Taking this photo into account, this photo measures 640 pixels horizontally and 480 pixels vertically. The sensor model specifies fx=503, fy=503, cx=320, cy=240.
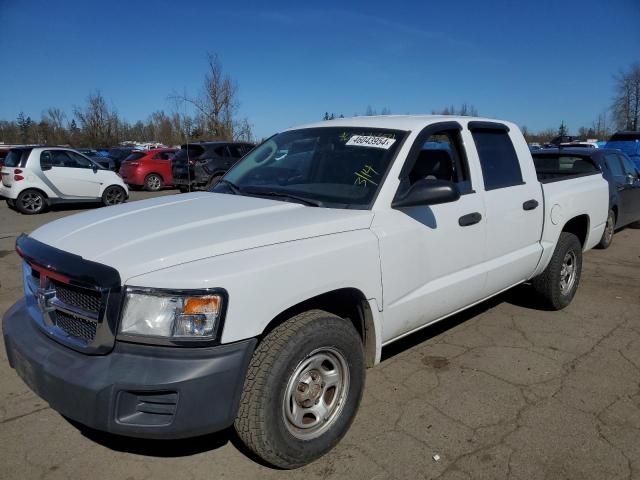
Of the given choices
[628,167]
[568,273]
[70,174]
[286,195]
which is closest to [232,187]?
[286,195]

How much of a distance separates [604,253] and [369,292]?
22.2ft

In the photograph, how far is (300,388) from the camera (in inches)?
106

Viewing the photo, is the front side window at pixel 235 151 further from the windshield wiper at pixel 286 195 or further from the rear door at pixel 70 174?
the windshield wiper at pixel 286 195

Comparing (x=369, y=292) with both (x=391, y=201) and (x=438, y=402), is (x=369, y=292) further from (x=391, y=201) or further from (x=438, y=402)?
(x=438, y=402)

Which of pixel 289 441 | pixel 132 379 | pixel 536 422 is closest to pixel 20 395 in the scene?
pixel 132 379

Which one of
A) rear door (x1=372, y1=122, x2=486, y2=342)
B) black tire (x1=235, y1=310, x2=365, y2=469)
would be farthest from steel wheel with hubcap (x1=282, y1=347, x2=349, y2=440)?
rear door (x1=372, y1=122, x2=486, y2=342)

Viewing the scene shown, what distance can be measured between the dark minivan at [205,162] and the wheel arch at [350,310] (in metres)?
11.7

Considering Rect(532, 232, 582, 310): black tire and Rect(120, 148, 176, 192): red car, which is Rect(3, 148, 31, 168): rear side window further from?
Rect(532, 232, 582, 310): black tire

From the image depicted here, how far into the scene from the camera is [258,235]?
8.30ft

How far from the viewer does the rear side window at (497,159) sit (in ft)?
12.9

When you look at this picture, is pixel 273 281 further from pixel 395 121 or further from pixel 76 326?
pixel 395 121

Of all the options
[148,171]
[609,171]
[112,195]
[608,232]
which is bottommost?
[608,232]

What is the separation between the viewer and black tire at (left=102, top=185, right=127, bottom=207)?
14023mm

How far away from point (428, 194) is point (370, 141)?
653mm
